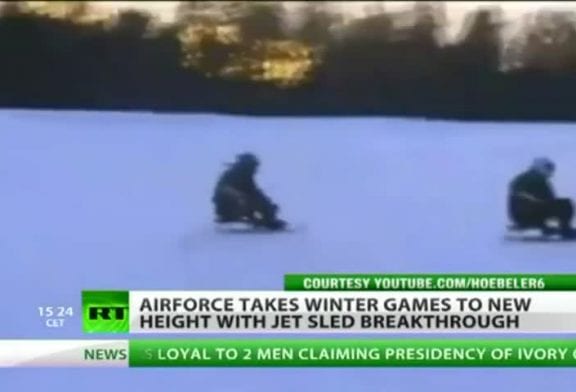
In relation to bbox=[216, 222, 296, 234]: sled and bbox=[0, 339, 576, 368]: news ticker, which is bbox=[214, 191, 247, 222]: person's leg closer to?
bbox=[216, 222, 296, 234]: sled

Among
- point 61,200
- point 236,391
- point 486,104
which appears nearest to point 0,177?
point 61,200

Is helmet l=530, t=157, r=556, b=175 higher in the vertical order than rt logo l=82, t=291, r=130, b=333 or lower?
higher

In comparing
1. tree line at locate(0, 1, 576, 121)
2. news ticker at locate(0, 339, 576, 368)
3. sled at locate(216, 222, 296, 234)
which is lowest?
news ticker at locate(0, 339, 576, 368)

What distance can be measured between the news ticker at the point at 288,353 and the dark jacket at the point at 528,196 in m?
0.11

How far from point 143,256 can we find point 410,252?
234 millimetres

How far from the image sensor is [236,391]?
895mm

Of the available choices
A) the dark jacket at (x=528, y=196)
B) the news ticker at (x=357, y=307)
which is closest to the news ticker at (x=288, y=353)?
the news ticker at (x=357, y=307)

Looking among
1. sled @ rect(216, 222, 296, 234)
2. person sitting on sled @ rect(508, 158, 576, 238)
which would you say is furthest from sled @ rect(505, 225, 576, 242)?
sled @ rect(216, 222, 296, 234)

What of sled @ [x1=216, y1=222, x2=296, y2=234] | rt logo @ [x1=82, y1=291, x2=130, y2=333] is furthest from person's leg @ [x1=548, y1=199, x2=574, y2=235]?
rt logo @ [x1=82, y1=291, x2=130, y2=333]

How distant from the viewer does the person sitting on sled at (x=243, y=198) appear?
0.87 m

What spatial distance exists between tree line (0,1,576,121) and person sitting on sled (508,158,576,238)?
49 mm

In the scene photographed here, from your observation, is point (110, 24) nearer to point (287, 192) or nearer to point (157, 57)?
point (157, 57)

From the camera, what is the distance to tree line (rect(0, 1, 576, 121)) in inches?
33.4

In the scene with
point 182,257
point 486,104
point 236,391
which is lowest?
point 236,391
